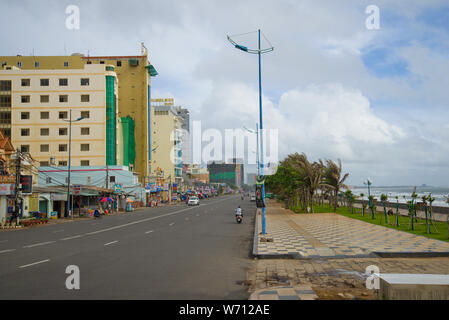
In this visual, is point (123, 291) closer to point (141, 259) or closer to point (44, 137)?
point (141, 259)

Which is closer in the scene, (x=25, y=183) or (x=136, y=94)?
(x=25, y=183)

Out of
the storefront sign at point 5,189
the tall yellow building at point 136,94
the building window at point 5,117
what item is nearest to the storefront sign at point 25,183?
the storefront sign at point 5,189

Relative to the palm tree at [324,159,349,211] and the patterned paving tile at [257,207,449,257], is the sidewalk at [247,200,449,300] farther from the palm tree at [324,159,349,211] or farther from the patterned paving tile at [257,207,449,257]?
the palm tree at [324,159,349,211]

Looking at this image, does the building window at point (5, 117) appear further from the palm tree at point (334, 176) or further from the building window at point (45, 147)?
the palm tree at point (334, 176)

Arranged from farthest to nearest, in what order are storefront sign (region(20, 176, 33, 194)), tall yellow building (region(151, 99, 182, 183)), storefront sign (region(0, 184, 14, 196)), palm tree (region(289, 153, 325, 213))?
tall yellow building (region(151, 99, 182, 183)), palm tree (region(289, 153, 325, 213)), storefront sign (region(20, 176, 33, 194)), storefront sign (region(0, 184, 14, 196))

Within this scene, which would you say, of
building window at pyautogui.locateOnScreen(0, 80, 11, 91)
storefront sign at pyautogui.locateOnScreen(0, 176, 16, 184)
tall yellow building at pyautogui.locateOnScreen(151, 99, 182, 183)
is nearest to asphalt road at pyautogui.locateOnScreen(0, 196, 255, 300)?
storefront sign at pyautogui.locateOnScreen(0, 176, 16, 184)

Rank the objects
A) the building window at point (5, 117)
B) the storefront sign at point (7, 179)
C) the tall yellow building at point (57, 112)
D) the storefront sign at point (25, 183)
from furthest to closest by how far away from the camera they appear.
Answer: the building window at point (5, 117)
the tall yellow building at point (57, 112)
the storefront sign at point (25, 183)
the storefront sign at point (7, 179)

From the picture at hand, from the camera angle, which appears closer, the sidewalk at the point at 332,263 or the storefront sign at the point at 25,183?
the sidewalk at the point at 332,263

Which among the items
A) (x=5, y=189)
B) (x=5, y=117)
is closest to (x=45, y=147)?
(x=5, y=117)

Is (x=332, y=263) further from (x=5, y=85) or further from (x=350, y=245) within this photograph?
(x=5, y=85)

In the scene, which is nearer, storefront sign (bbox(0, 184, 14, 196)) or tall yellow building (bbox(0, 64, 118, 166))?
storefront sign (bbox(0, 184, 14, 196))

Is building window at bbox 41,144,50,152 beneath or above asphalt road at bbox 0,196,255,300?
above
